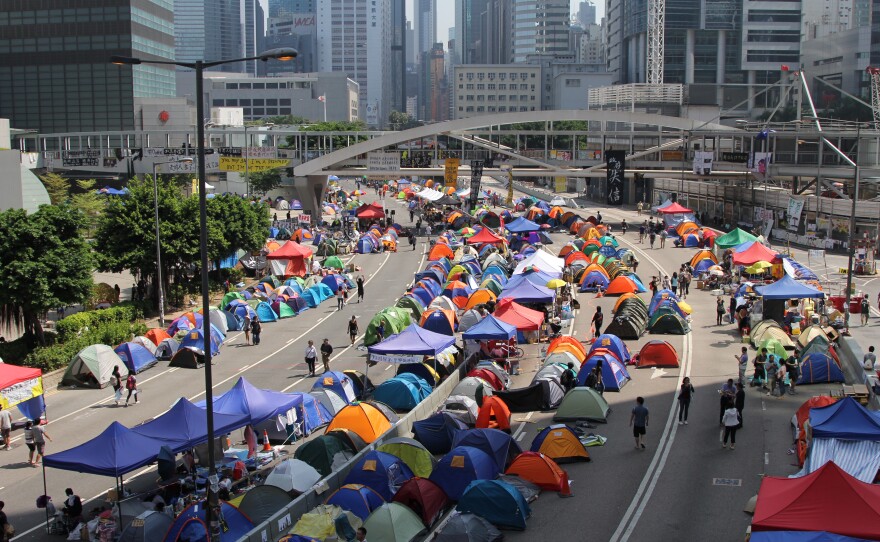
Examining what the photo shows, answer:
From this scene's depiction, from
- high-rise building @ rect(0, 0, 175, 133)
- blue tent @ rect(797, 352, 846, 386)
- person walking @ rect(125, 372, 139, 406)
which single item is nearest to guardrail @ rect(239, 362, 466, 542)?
person walking @ rect(125, 372, 139, 406)

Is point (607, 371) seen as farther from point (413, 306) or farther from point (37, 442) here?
point (37, 442)

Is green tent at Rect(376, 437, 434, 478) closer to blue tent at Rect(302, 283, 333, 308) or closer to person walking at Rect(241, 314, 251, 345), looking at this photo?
person walking at Rect(241, 314, 251, 345)

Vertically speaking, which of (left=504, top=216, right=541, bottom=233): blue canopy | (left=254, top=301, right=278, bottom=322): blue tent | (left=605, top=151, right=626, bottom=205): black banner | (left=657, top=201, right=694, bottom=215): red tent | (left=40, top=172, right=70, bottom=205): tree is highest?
(left=605, top=151, right=626, bottom=205): black banner

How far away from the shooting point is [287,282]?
43719 millimetres

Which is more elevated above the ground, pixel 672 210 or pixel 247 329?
pixel 672 210

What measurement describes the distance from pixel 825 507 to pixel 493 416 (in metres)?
8.81

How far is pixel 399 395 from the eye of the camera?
25.4m

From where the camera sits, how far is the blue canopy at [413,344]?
89.0 ft

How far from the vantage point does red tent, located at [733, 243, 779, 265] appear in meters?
43.0

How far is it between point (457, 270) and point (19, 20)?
227 feet

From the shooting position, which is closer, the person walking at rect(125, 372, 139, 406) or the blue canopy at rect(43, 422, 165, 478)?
the blue canopy at rect(43, 422, 165, 478)

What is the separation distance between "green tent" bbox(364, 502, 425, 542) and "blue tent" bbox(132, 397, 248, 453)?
4.91 meters

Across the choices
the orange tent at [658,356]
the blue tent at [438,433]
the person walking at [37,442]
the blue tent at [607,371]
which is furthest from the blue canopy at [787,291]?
the person walking at [37,442]

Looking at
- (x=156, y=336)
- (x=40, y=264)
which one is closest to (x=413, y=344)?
(x=156, y=336)
